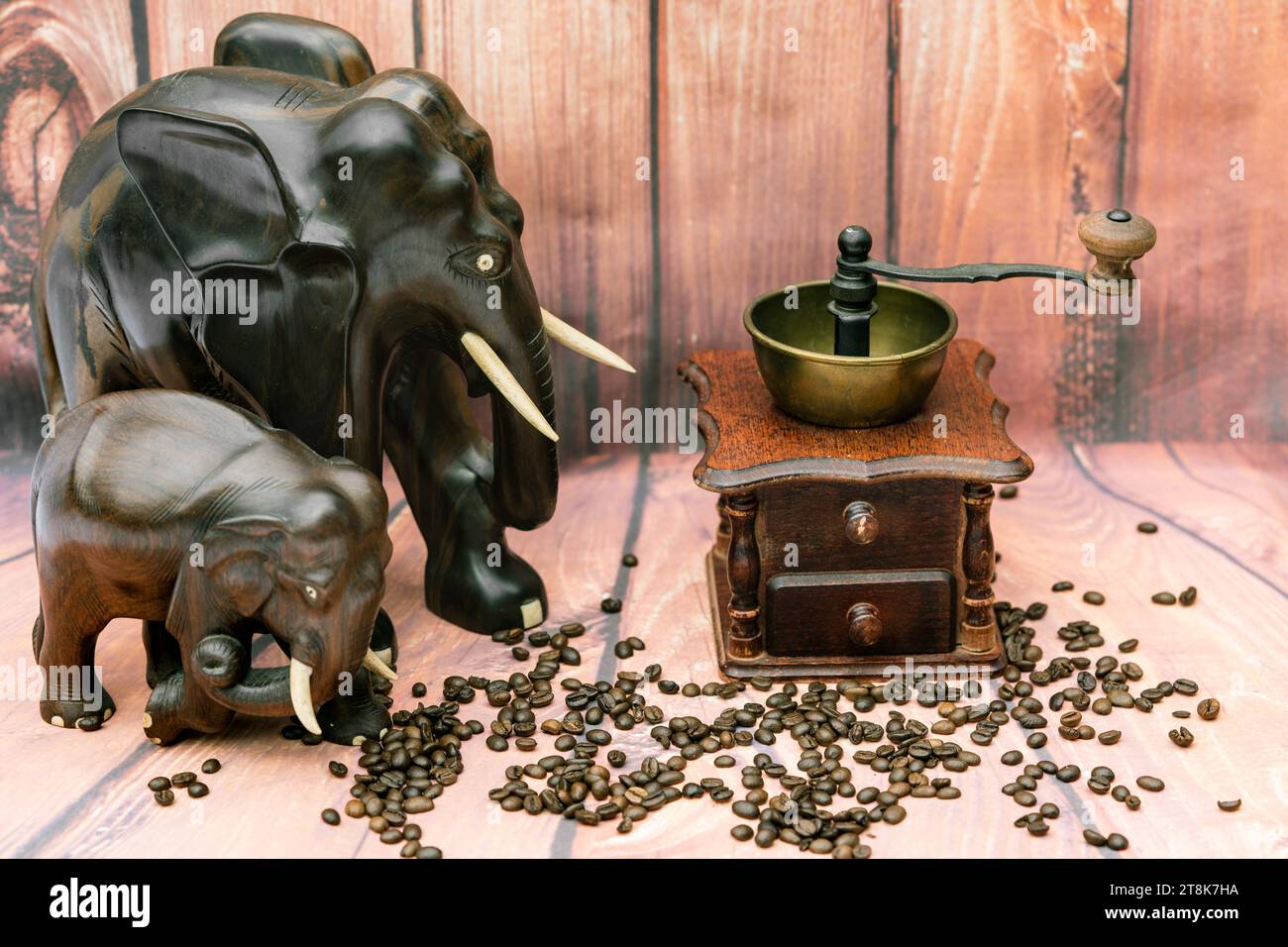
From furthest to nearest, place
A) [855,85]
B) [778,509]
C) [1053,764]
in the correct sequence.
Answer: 1. [855,85]
2. [778,509]
3. [1053,764]

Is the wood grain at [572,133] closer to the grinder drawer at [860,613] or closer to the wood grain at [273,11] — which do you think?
the wood grain at [273,11]

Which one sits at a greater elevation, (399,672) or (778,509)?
(778,509)

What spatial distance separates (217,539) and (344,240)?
0.27 meters

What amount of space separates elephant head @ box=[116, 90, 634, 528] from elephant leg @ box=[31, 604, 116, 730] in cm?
24

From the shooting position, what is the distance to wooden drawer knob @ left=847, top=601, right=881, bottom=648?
1.68 meters

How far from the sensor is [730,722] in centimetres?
163

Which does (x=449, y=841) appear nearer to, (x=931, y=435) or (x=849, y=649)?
(x=849, y=649)

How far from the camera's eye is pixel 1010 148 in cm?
207

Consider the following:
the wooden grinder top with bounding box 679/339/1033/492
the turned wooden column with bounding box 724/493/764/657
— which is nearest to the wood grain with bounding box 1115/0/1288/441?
the wooden grinder top with bounding box 679/339/1033/492

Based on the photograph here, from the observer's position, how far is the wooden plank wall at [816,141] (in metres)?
2.03

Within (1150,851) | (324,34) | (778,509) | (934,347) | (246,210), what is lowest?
(1150,851)

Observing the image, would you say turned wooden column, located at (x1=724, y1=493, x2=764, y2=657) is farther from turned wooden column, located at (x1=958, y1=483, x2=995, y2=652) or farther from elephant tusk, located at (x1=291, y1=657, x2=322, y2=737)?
elephant tusk, located at (x1=291, y1=657, x2=322, y2=737)

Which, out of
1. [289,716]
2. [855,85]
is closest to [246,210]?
[289,716]

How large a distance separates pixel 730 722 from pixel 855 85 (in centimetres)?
80
